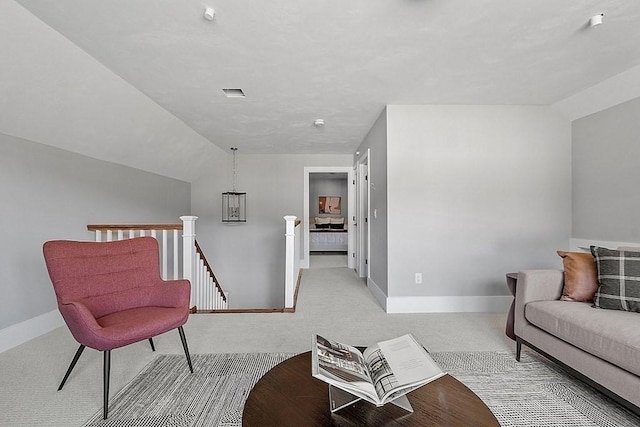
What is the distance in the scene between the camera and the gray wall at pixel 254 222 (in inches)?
243

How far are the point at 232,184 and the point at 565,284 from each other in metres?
5.42

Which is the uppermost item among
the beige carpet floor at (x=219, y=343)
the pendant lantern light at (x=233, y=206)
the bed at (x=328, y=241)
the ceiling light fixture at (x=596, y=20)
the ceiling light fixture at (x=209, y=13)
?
the ceiling light fixture at (x=596, y=20)

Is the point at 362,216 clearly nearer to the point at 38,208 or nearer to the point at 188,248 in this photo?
the point at 188,248

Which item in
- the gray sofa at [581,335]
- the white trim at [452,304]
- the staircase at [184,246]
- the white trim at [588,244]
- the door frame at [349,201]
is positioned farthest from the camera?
the door frame at [349,201]

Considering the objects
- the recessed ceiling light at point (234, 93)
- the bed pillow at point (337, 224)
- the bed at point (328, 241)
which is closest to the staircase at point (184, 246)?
the recessed ceiling light at point (234, 93)

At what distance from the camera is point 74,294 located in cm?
197

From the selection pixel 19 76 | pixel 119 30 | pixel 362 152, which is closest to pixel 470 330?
pixel 362 152

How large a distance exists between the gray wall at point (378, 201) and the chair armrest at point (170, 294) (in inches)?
84.8

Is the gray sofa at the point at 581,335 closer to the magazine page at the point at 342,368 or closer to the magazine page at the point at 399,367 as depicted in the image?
the magazine page at the point at 399,367

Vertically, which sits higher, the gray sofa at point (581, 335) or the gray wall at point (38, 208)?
the gray wall at point (38, 208)

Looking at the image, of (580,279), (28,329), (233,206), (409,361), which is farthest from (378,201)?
(28,329)

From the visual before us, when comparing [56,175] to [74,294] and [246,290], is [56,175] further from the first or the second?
[246,290]

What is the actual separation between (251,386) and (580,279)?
7.54 feet

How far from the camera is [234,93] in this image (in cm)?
318
